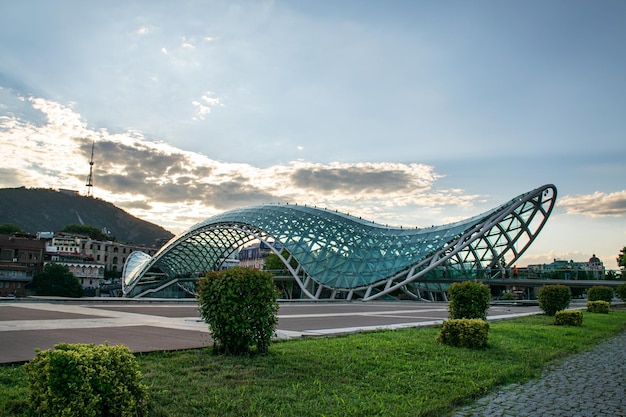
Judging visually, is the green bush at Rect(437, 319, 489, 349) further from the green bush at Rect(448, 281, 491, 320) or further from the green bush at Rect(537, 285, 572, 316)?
the green bush at Rect(537, 285, 572, 316)

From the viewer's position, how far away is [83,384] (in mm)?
4848

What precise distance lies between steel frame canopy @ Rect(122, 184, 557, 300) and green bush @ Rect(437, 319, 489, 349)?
40052 millimetres

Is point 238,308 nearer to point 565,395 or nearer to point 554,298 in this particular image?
point 565,395

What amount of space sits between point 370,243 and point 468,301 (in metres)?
44.5

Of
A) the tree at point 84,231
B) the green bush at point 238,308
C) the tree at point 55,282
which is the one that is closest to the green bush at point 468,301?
the green bush at point 238,308

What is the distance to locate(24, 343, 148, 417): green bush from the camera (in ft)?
15.7

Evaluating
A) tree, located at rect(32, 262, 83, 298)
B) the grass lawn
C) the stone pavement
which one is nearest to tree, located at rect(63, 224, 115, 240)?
tree, located at rect(32, 262, 83, 298)

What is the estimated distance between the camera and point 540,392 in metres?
8.12

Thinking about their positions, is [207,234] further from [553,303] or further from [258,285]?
[258,285]

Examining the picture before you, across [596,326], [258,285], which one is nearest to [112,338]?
[258,285]

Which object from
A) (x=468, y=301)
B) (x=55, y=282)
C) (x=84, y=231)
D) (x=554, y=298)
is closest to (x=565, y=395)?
(x=468, y=301)

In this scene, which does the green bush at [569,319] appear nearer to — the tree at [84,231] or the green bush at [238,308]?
the green bush at [238,308]

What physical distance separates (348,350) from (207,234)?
7073 centimetres

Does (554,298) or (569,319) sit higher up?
(554,298)
